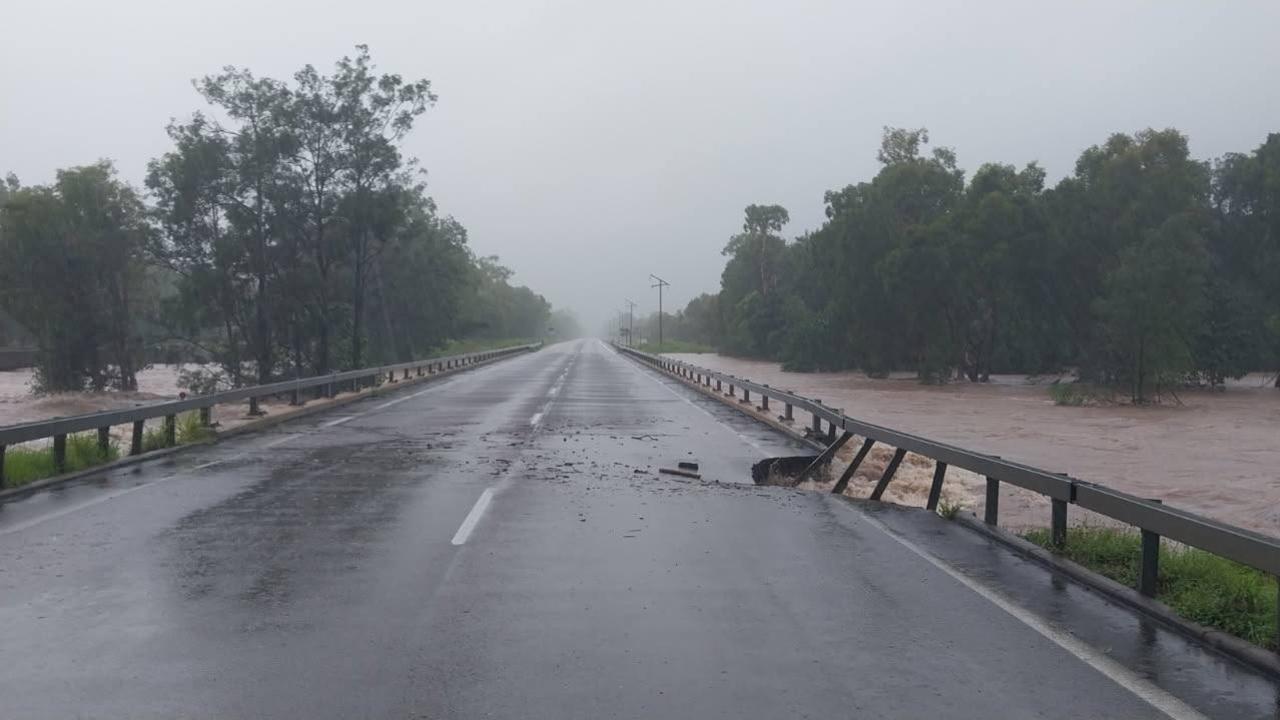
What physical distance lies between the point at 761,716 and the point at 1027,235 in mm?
49440

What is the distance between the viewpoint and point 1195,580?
7.57 m

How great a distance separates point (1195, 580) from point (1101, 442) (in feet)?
63.4

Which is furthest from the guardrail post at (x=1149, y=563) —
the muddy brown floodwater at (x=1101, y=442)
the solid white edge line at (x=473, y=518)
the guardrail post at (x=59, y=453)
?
the guardrail post at (x=59, y=453)

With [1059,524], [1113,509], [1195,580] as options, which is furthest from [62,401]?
[1195,580]

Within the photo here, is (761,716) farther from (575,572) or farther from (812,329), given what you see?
(812,329)

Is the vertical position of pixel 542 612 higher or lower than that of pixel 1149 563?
lower

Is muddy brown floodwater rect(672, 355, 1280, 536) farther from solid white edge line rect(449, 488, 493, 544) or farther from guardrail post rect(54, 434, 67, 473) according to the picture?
guardrail post rect(54, 434, 67, 473)

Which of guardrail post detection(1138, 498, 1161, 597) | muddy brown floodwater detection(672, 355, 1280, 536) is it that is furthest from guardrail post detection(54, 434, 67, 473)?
guardrail post detection(1138, 498, 1161, 597)

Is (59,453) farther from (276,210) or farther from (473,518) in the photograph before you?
(276,210)

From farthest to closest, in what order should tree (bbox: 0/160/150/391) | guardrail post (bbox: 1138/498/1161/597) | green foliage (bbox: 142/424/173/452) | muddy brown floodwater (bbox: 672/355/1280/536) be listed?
tree (bbox: 0/160/150/391) → green foliage (bbox: 142/424/173/452) → muddy brown floodwater (bbox: 672/355/1280/536) → guardrail post (bbox: 1138/498/1161/597)

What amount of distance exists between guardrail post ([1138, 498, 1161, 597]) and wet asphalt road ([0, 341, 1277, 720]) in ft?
1.58

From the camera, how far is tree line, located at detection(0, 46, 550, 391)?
45.8m

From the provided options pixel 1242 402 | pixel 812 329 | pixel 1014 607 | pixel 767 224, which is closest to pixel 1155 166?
pixel 1242 402

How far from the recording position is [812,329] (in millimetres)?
71062
